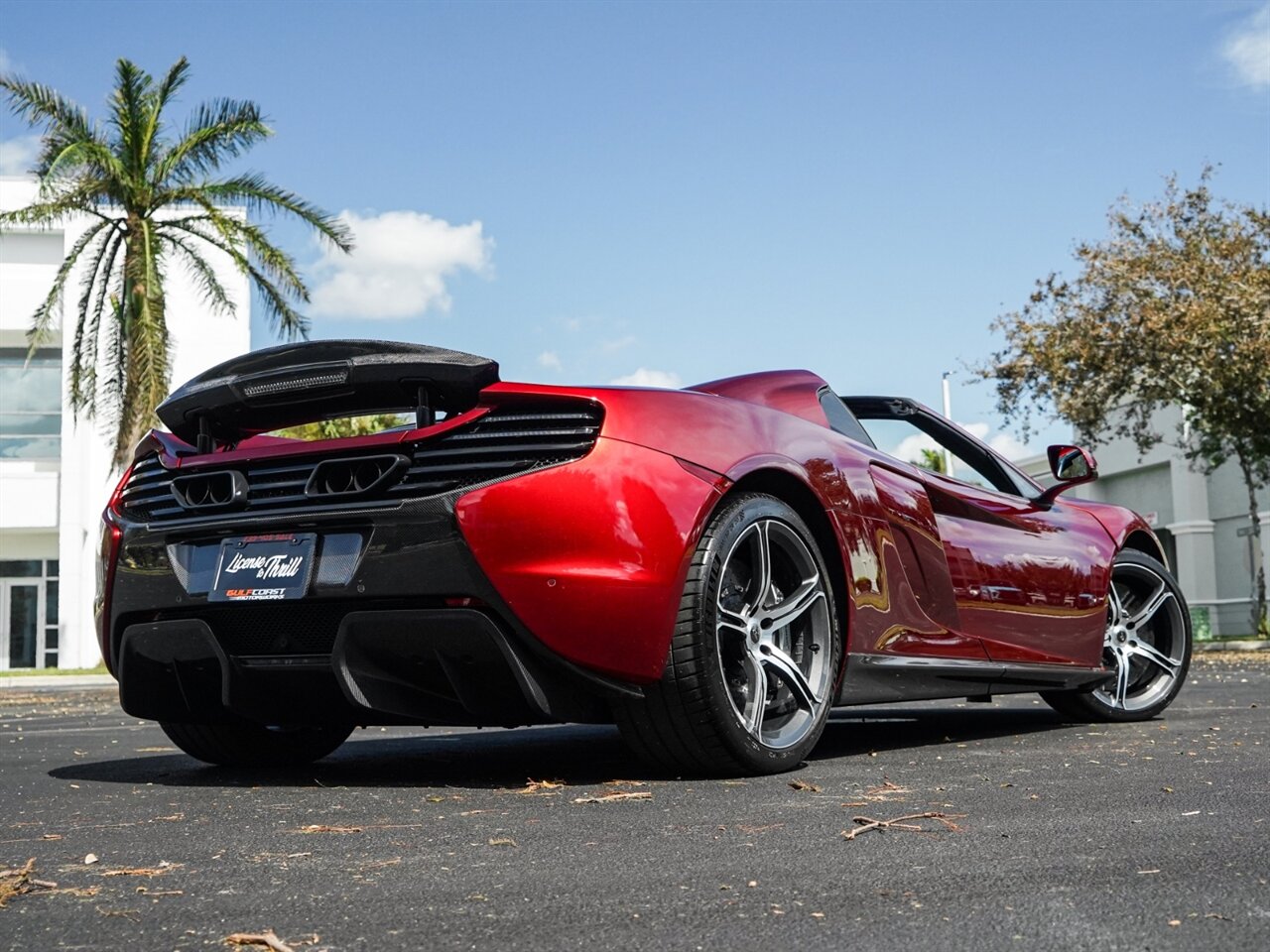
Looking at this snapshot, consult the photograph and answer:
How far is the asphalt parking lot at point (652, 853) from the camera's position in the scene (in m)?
2.26

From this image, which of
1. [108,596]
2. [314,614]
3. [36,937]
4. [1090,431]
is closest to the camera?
[36,937]

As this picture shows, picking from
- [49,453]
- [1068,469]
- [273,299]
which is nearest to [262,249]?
[273,299]

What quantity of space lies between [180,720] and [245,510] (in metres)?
0.81

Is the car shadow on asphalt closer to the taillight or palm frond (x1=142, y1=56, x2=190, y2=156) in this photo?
the taillight

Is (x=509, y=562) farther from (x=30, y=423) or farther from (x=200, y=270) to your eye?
(x=30, y=423)

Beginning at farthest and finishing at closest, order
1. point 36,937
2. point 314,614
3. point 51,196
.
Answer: point 51,196 < point 314,614 < point 36,937

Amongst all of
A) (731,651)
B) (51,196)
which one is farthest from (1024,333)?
(731,651)

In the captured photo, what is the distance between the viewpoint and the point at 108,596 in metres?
4.58

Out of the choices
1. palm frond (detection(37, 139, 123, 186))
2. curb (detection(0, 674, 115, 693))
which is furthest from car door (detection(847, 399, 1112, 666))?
palm frond (detection(37, 139, 123, 186))

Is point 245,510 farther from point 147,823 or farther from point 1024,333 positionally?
point 1024,333

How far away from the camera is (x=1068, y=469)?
20.5 ft

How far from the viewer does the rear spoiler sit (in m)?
4.10

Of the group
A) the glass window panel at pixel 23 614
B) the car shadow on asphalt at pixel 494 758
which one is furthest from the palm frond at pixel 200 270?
the car shadow on asphalt at pixel 494 758

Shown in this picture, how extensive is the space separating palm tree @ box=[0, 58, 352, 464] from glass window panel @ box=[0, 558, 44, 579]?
12540 millimetres
